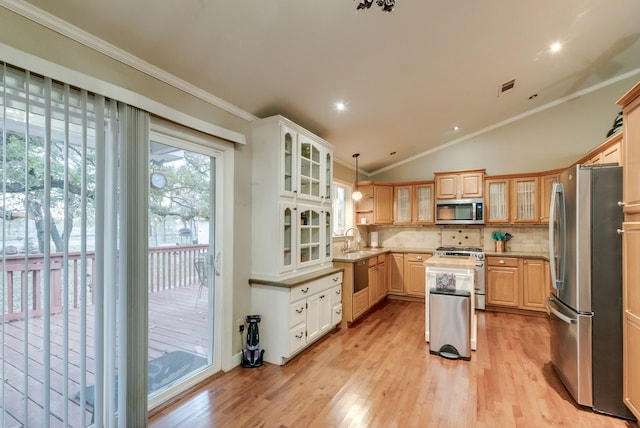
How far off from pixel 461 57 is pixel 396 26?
38.1 inches

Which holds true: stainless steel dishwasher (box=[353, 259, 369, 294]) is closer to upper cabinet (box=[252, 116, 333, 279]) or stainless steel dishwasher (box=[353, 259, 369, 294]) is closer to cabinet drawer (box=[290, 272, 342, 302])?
cabinet drawer (box=[290, 272, 342, 302])

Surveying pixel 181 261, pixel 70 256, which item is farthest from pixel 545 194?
pixel 70 256

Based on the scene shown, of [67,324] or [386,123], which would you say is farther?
[386,123]

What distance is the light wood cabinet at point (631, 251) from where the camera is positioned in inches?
76.4

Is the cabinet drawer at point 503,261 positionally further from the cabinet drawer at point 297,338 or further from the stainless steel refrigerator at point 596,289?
the cabinet drawer at point 297,338

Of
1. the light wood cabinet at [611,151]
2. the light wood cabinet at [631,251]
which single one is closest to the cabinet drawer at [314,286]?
the light wood cabinet at [631,251]

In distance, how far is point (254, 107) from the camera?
2994mm

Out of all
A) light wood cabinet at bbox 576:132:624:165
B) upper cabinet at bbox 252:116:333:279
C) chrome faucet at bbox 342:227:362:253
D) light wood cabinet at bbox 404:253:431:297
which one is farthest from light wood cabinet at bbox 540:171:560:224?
upper cabinet at bbox 252:116:333:279

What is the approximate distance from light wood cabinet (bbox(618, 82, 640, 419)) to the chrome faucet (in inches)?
137

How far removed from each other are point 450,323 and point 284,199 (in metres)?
2.19

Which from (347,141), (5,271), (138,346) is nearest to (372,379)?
(138,346)

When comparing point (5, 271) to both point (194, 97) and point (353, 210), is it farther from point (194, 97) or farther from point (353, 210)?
point (353, 210)

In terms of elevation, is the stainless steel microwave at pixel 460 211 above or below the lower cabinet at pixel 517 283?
above

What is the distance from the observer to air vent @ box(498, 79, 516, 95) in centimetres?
368
